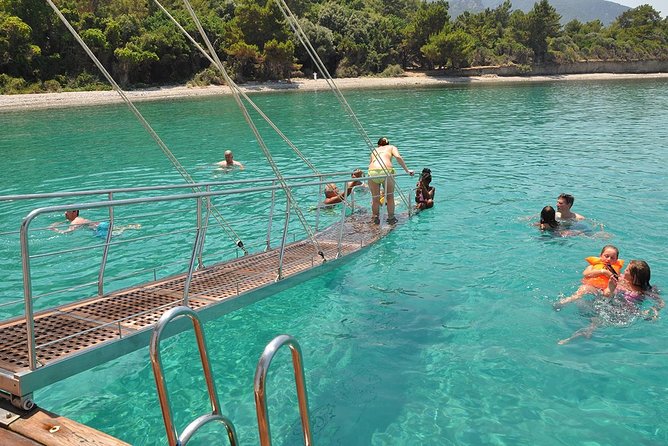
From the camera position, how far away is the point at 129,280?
9.55 meters

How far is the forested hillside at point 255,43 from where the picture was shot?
59.7 m

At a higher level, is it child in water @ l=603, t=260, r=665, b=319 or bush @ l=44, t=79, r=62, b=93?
bush @ l=44, t=79, r=62, b=93

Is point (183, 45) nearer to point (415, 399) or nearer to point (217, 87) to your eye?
point (217, 87)

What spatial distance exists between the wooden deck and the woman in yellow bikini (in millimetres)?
3134

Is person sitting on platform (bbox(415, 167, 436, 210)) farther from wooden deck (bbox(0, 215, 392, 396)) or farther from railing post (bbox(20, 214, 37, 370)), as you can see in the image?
railing post (bbox(20, 214, 37, 370))

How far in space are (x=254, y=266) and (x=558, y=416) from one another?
14.2 ft

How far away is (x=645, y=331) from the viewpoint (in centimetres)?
750

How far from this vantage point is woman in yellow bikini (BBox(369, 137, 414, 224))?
11514 mm

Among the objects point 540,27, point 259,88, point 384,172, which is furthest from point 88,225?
point 540,27

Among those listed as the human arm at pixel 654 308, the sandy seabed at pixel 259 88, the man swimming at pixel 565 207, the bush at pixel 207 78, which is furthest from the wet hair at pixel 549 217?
the bush at pixel 207 78

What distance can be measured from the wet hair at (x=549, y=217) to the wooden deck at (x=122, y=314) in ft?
16.0

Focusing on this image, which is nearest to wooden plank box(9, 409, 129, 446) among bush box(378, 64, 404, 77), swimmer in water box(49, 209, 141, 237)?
swimmer in water box(49, 209, 141, 237)

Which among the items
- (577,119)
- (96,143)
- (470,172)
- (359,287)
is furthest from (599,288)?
(577,119)

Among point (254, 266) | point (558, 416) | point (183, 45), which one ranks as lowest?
point (558, 416)
